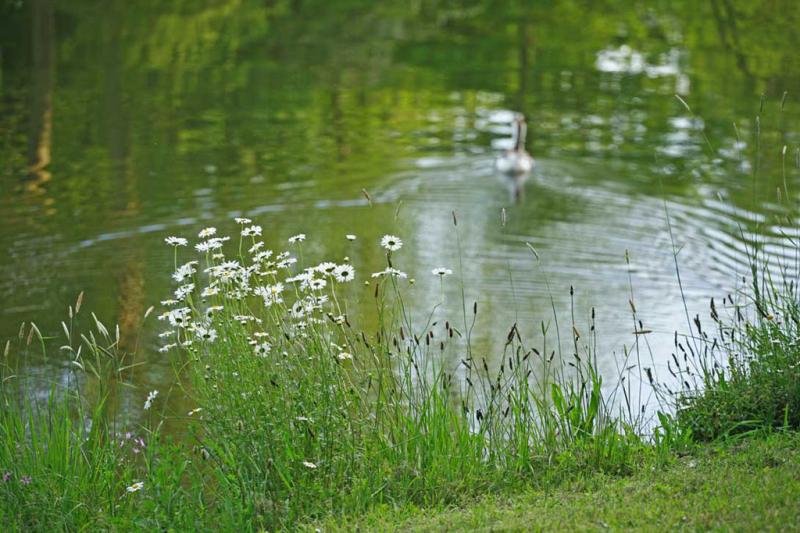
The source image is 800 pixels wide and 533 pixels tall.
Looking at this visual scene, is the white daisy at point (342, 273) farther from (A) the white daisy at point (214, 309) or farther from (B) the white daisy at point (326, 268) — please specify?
(A) the white daisy at point (214, 309)

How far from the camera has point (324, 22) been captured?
25969 mm

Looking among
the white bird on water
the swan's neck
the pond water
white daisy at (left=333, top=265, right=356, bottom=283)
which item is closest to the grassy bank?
white daisy at (left=333, top=265, right=356, bottom=283)

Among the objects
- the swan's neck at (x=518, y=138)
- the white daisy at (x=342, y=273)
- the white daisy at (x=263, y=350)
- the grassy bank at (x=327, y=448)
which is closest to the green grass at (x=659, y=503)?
the grassy bank at (x=327, y=448)

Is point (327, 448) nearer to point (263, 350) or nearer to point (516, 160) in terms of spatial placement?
point (263, 350)

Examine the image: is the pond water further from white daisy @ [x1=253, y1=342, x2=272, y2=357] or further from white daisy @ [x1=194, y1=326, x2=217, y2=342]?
white daisy @ [x1=194, y1=326, x2=217, y2=342]

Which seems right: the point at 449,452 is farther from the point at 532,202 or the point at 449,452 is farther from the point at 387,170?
the point at 387,170

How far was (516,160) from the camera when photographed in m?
14.8

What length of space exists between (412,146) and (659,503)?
1187 centimetres

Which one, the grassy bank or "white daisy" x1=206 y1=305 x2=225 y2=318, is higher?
"white daisy" x1=206 y1=305 x2=225 y2=318

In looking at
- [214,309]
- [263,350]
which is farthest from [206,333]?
[263,350]

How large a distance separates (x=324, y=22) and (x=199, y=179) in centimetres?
1246

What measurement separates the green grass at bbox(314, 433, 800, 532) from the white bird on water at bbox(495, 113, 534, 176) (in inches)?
371

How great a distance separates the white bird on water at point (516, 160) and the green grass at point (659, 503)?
9431 mm

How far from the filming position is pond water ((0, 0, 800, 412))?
10945 mm
